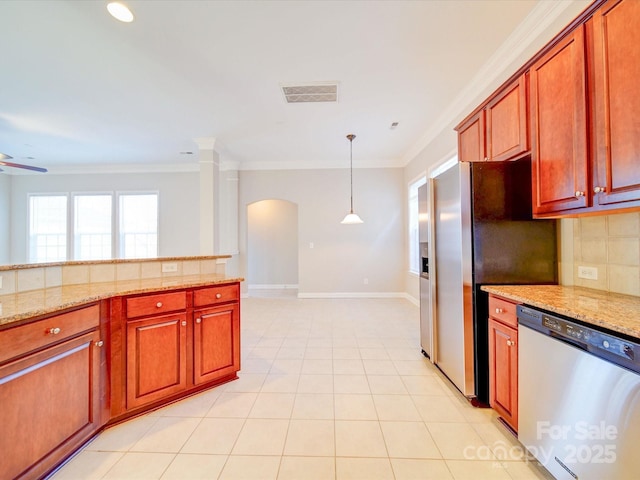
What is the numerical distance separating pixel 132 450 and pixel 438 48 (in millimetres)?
3697

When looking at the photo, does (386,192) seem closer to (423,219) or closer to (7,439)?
(423,219)

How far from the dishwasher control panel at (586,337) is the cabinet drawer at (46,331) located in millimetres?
2587

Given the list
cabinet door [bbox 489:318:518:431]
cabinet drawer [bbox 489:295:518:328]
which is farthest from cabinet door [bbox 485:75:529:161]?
cabinet door [bbox 489:318:518:431]

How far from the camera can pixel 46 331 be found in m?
1.39

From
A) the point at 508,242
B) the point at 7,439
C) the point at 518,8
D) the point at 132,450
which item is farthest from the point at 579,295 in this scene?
the point at 7,439

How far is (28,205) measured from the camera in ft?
18.9

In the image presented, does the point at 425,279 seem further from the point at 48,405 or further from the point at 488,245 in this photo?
the point at 48,405

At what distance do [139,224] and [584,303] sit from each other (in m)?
6.99

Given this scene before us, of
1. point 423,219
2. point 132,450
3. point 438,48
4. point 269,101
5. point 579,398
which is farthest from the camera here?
point 269,101

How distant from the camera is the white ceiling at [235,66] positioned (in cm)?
193

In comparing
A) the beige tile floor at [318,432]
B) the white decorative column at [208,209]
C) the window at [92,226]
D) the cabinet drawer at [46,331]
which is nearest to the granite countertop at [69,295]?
the cabinet drawer at [46,331]

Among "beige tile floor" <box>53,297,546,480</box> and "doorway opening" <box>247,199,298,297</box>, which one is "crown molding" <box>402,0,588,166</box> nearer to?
"beige tile floor" <box>53,297,546,480</box>

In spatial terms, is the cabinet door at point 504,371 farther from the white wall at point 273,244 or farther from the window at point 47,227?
the window at point 47,227

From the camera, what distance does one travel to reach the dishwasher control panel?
1.00 metres
